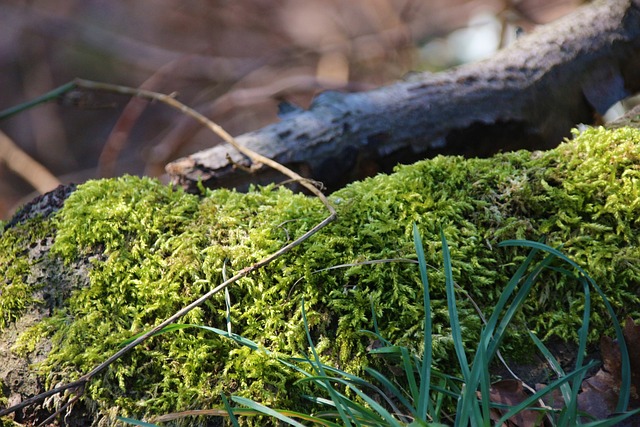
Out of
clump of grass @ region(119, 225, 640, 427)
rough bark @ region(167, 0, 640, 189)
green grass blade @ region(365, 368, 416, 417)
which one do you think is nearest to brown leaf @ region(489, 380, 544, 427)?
clump of grass @ region(119, 225, 640, 427)

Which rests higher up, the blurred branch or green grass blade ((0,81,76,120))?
the blurred branch

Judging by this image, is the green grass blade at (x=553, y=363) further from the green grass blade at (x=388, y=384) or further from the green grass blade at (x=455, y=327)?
the green grass blade at (x=388, y=384)

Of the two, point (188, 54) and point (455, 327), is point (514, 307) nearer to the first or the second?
point (455, 327)

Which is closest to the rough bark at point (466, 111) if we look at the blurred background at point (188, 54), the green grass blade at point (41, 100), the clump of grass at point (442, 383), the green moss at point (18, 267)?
the green moss at point (18, 267)

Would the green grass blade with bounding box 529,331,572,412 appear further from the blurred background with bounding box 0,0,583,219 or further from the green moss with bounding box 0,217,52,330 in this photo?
the blurred background with bounding box 0,0,583,219

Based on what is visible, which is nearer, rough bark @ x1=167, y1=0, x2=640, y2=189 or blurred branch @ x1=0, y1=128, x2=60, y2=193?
rough bark @ x1=167, y1=0, x2=640, y2=189

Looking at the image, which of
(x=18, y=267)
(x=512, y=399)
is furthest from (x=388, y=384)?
(x=18, y=267)

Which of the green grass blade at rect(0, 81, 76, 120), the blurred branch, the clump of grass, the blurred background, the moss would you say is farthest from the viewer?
the blurred background
